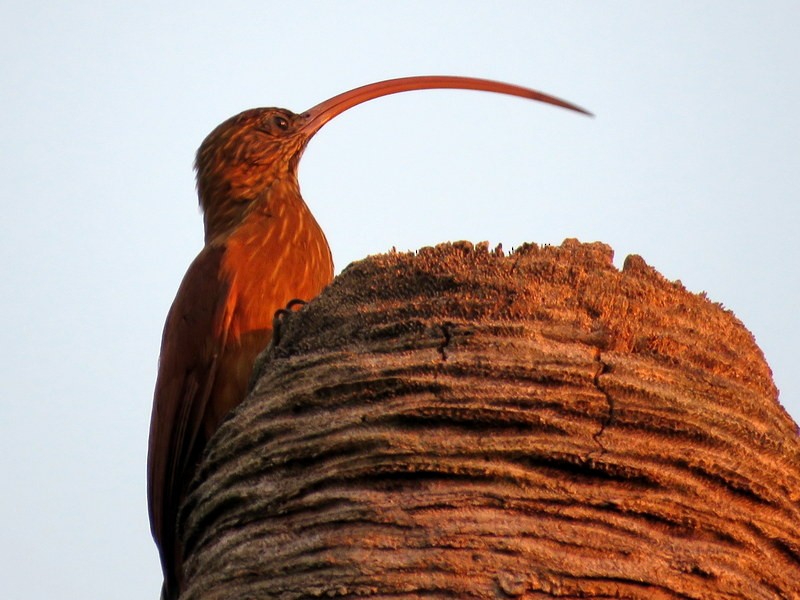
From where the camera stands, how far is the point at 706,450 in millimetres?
3361

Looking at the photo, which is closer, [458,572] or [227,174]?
[458,572]

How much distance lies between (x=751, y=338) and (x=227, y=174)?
411 centimetres

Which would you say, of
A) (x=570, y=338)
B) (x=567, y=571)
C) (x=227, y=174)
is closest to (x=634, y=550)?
(x=567, y=571)

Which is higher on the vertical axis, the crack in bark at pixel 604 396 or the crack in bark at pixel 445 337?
the crack in bark at pixel 445 337

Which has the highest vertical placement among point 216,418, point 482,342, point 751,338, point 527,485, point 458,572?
point 216,418

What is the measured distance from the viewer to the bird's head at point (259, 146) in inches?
276

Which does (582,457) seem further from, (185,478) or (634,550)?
(185,478)

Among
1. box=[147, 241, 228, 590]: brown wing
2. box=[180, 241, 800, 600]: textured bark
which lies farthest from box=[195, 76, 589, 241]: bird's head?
box=[180, 241, 800, 600]: textured bark

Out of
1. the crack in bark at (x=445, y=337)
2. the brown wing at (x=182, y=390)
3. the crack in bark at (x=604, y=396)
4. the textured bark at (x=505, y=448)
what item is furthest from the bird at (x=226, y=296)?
the crack in bark at (x=604, y=396)

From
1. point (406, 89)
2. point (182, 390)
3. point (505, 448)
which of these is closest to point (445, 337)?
point (505, 448)

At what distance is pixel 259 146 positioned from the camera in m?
7.42

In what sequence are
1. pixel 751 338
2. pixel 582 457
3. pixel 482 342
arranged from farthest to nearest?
pixel 751 338
pixel 482 342
pixel 582 457

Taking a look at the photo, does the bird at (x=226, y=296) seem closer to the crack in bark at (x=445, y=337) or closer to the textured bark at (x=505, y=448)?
the textured bark at (x=505, y=448)

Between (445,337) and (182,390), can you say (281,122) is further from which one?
(445,337)
